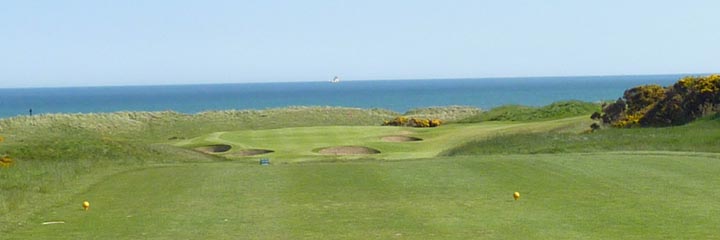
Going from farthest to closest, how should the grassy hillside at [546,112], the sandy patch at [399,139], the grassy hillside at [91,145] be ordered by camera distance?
the grassy hillside at [546,112] → the sandy patch at [399,139] → the grassy hillside at [91,145]

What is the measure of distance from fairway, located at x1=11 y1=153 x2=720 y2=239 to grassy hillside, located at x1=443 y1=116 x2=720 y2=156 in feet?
17.3

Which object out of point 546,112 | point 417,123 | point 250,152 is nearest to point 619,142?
Result: point 250,152

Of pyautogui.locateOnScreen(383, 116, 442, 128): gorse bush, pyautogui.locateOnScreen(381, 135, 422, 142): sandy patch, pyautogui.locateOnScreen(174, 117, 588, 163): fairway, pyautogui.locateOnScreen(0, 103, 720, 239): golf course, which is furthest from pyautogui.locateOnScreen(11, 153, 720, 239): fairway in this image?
pyautogui.locateOnScreen(383, 116, 442, 128): gorse bush

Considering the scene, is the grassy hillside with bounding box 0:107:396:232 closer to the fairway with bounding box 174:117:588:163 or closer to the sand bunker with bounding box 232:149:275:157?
the fairway with bounding box 174:117:588:163

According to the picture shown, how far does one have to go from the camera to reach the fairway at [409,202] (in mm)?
9477

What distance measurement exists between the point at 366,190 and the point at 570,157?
5678mm

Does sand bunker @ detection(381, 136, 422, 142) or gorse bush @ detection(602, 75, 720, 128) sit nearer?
gorse bush @ detection(602, 75, 720, 128)

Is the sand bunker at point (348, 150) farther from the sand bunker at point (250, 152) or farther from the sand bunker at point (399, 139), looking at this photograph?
the sand bunker at point (399, 139)

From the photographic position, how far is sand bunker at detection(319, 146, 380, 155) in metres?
30.7

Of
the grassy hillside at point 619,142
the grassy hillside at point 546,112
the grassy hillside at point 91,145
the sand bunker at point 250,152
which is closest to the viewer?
the grassy hillside at point 91,145

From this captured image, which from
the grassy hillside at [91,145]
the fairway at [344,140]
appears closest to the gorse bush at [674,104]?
the fairway at [344,140]

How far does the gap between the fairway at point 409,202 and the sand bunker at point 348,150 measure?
567 inches

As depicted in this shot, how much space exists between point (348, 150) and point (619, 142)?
35.6 ft

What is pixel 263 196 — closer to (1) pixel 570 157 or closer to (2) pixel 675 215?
(2) pixel 675 215
